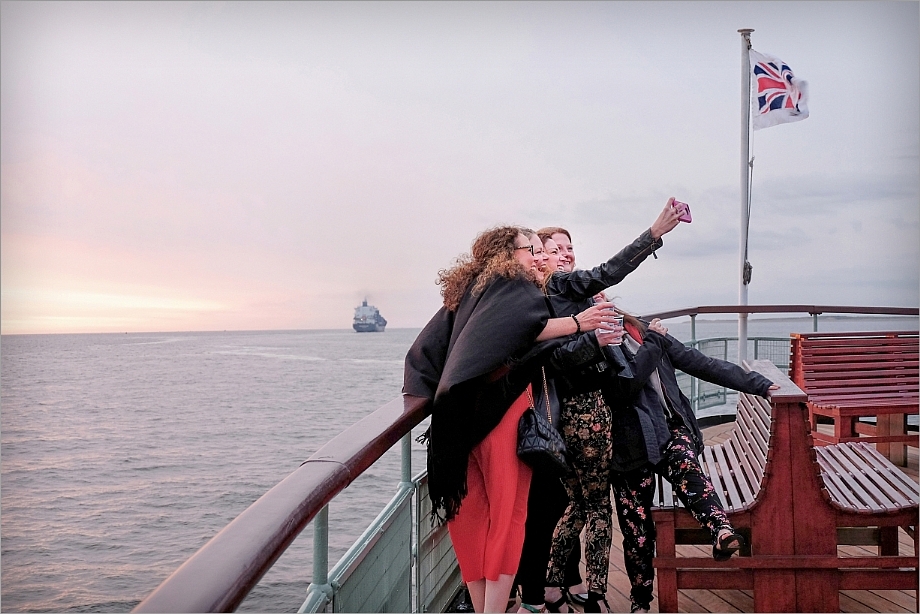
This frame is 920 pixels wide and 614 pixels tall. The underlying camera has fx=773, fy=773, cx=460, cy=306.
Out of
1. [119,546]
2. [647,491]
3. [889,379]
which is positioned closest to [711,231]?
[119,546]

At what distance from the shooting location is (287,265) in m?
89.7

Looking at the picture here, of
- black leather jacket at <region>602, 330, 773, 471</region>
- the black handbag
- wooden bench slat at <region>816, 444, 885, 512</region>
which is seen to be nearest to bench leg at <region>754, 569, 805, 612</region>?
wooden bench slat at <region>816, 444, 885, 512</region>

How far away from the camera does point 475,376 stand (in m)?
2.28

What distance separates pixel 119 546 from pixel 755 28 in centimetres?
3497

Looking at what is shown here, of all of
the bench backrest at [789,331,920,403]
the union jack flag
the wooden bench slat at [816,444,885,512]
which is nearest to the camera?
the wooden bench slat at [816,444,885,512]

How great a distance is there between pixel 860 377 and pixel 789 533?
3.02m

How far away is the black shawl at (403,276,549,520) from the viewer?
231 centimetres

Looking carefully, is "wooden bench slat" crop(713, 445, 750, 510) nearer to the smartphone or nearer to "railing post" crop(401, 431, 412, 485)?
→ the smartphone

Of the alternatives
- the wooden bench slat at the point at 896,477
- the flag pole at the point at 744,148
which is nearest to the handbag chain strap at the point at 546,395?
the wooden bench slat at the point at 896,477

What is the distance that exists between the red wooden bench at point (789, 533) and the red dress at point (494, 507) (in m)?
0.62

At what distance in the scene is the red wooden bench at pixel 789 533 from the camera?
8.69ft

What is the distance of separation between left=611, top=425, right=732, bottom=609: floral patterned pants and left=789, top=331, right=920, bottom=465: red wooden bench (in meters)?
2.57

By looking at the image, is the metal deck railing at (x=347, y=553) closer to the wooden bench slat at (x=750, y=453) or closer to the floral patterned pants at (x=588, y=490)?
the floral patterned pants at (x=588, y=490)

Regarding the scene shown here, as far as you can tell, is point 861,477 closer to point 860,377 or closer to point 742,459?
point 742,459
